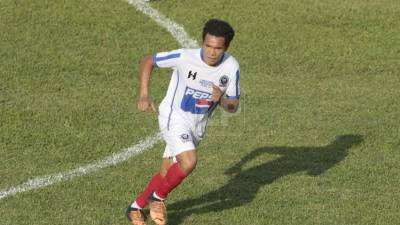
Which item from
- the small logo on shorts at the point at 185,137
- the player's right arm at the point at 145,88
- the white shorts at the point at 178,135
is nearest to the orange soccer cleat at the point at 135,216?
the white shorts at the point at 178,135

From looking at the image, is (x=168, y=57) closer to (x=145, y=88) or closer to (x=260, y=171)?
(x=145, y=88)

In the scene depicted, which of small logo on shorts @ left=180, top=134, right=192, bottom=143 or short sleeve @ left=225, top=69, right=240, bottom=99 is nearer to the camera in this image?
small logo on shorts @ left=180, top=134, right=192, bottom=143

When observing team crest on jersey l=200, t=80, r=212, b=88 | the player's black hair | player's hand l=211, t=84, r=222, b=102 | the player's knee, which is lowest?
the player's knee

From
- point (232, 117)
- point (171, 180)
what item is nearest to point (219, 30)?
point (171, 180)

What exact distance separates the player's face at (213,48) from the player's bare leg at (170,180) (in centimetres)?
93

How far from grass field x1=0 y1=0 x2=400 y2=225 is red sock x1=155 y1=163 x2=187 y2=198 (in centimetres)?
49

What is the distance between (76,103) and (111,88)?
2.36 ft

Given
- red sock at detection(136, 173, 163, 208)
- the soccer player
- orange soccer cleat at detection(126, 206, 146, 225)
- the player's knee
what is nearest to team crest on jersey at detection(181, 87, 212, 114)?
the soccer player

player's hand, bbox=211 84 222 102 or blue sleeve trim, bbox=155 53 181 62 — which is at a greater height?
blue sleeve trim, bbox=155 53 181 62

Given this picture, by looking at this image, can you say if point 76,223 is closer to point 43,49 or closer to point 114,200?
point 114,200

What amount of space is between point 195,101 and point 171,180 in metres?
0.81

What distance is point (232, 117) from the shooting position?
45.1 feet

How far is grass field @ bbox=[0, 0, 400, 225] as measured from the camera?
11.3 meters

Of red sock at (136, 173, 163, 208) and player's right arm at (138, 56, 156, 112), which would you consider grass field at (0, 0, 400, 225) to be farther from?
player's right arm at (138, 56, 156, 112)
